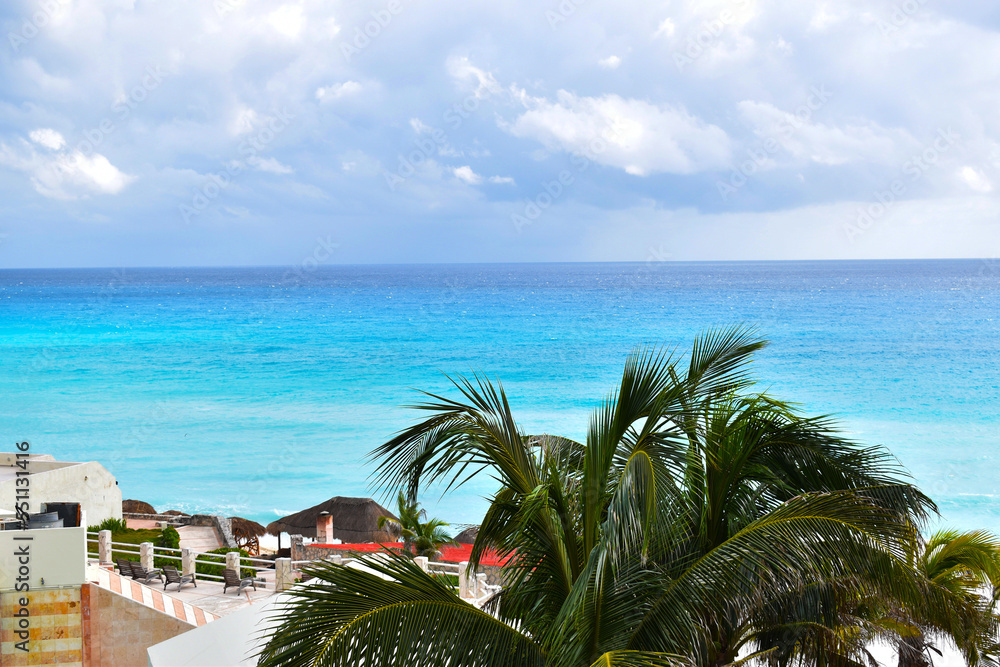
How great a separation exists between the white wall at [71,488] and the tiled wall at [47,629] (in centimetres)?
630

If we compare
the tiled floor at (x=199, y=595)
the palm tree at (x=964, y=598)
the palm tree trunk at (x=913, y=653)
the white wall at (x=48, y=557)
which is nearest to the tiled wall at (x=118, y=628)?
the tiled floor at (x=199, y=595)

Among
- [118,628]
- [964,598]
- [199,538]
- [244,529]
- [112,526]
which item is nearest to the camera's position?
[964,598]

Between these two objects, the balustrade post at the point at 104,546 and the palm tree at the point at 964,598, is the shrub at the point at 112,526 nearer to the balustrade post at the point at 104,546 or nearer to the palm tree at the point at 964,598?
the balustrade post at the point at 104,546

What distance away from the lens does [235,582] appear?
15.6 metres

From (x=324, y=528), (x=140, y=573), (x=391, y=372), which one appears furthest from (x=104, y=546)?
(x=391, y=372)

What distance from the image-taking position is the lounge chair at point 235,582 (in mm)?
15531

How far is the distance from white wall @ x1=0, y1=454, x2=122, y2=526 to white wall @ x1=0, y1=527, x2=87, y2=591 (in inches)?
251

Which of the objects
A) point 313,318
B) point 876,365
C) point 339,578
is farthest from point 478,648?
point 313,318

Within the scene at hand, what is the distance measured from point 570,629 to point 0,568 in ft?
31.4

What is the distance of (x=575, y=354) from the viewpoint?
75.1m

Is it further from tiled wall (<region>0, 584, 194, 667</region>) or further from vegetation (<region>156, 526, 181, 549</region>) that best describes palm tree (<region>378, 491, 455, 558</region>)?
tiled wall (<region>0, 584, 194, 667</region>)

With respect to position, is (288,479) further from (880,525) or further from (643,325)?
(643,325)

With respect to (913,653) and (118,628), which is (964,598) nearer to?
(913,653)

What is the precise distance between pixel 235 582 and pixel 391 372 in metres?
55.3
